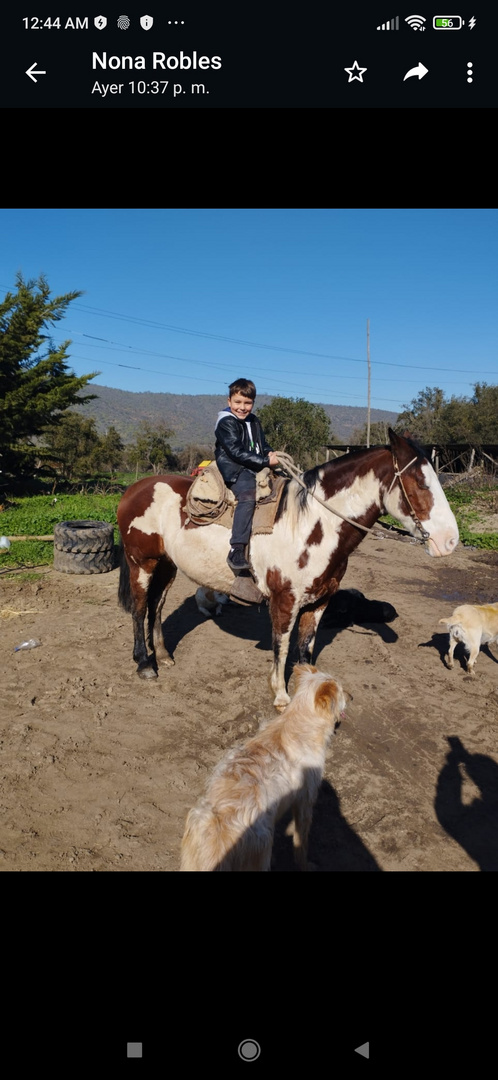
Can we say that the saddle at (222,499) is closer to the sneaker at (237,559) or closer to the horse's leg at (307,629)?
the sneaker at (237,559)

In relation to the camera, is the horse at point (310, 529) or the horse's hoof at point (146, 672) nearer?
the horse at point (310, 529)

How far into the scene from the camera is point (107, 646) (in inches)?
267

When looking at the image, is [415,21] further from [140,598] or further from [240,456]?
[140,598]

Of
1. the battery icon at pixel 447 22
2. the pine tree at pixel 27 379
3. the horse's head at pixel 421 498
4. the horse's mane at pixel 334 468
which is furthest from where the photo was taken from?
the pine tree at pixel 27 379

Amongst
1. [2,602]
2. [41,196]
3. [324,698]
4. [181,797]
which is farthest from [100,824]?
[2,602]

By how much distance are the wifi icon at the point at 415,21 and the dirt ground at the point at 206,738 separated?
4256 mm

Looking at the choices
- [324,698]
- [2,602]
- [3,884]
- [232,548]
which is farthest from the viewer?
[2,602]

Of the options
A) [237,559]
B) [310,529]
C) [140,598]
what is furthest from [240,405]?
[140,598]

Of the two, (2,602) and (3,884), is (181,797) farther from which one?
(2,602)

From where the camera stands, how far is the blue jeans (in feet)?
17.0

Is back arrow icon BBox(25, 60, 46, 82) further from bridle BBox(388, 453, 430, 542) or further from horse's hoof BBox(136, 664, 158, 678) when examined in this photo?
horse's hoof BBox(136, 664, 158, 678)

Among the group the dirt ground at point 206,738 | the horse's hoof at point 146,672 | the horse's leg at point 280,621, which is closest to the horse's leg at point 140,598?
A: the horse's hoof at point 146,672

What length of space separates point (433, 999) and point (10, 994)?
90 cm

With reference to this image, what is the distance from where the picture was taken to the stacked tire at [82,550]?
9.92 metres
